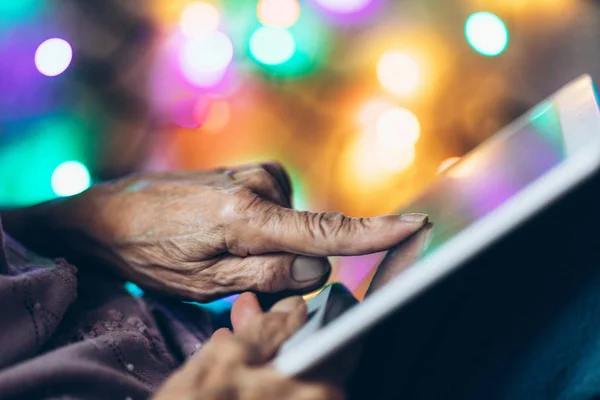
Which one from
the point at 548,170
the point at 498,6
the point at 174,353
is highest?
the point at 498,6

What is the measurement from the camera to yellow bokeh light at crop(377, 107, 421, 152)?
1.27m

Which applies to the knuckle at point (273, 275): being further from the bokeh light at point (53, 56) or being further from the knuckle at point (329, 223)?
the bokeh light at point (53, 56)

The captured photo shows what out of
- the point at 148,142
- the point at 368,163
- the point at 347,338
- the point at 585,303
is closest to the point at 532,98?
the point at 368,163

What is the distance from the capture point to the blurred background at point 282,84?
1.06 meters

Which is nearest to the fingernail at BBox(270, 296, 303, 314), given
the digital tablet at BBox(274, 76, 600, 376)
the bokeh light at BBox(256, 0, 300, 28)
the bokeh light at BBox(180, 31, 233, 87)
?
Answer: the digital tablet at BBox(274, 76, 600, 376)

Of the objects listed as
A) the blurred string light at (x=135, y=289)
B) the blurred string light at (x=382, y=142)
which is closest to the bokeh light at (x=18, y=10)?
the blurred string light at (x=135, y=289)

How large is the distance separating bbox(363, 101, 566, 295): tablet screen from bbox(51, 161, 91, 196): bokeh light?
0.65 m

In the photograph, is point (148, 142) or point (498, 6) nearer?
point (148, 142)

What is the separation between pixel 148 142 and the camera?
119 centimetres

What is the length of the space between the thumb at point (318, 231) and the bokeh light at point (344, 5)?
0.96 m

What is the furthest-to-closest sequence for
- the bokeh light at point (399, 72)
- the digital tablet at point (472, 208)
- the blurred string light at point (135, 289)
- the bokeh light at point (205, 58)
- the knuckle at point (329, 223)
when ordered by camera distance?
1. the bokeh light at point (399, 72)
2. the bokeh light at point (205, 58)
3. the blurred string light at point (135, 289)
4. the knuckle at point (329, 223)
5. the digital tablet at point (472, 208)

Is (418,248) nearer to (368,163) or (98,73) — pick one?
(368,163)

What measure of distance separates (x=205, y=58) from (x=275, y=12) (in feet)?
A: 0.71

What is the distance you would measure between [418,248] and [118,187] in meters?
0.42
